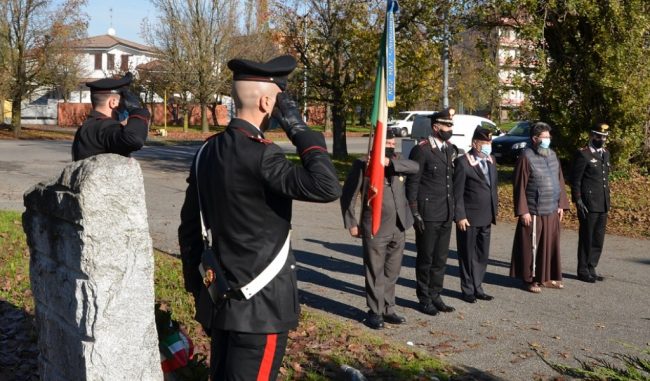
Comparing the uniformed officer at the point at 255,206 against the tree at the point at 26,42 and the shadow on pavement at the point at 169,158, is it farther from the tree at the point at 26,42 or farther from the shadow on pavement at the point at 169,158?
the tree at the point at 26,42

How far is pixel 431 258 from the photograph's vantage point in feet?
28.3

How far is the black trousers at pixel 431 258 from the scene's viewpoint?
8.58 m

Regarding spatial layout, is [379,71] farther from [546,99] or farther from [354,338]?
[546,99]

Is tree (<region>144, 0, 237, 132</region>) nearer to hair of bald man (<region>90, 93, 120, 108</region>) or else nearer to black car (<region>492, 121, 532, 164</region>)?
black car (<region>492, 121, 532, 164</region>)

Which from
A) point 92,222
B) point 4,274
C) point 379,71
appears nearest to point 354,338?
point 379,71

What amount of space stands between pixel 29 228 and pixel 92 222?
1182 millimetres

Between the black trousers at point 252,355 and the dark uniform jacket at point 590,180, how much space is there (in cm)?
757

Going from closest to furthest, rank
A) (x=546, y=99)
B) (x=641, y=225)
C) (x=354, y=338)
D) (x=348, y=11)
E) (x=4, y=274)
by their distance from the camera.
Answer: (x=354, y=338) < (x=4, y=274) < (x=641, y=225) < (x=546, y=99) < (x=348, y=11)

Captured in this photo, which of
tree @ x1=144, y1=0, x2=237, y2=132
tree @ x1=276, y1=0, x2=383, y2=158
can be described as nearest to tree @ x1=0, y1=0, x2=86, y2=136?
tree @ x1=144, y1=0, x2=237, y2=132

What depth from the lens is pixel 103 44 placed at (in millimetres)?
71750

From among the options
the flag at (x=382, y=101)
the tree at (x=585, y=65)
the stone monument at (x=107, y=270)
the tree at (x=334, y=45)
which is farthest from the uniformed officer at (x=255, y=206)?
the tree at (x=334, y=45)

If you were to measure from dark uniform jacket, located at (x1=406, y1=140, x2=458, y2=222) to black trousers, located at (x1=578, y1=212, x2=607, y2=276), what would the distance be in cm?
268

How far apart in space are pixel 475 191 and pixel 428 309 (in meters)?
1.58

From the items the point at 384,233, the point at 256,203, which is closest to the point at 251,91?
the point at 256,203
